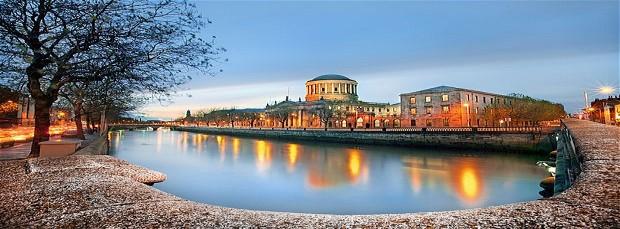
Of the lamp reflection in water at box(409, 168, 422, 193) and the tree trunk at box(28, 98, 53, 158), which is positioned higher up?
the tree trunk at box(28, 98, 53, 158)

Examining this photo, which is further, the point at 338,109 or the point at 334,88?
the point at 334,88

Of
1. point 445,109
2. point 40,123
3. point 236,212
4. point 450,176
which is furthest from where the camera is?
point 445,109

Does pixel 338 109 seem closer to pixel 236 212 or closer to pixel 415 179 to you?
pixel 415 179

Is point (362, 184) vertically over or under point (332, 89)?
under

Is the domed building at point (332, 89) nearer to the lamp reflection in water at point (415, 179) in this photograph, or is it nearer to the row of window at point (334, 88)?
the row of window at point (334, 88)

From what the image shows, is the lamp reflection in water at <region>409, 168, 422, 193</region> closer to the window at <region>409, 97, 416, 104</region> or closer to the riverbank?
the riverbank

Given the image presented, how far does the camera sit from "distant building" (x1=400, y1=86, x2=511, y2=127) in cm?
7556

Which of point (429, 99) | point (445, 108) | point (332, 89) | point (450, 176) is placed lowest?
point (450, 176)

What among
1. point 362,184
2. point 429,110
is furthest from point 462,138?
point 429,110

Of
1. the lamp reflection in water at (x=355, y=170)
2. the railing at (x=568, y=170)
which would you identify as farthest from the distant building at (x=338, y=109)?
the railing at (x=568, y=170)

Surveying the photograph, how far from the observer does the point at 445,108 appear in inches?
3063

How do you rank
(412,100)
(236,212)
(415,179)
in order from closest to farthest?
(236,212)
(415,179)
(412,100)

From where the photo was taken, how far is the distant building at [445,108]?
75562 millimetres

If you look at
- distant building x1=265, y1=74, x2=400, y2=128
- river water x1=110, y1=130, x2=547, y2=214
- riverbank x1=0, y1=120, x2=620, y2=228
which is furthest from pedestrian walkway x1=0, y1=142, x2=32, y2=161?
distant building x1=265, y1=74, x2=400, y2=128
